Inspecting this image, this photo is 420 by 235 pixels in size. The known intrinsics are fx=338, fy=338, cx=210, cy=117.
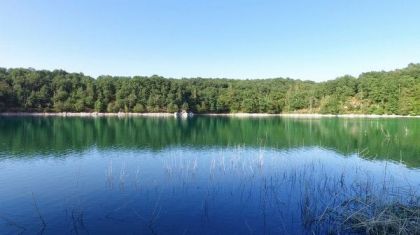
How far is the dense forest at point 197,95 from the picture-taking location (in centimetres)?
8531

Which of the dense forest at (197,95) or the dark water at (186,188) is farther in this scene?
the dense forest at (197,95)

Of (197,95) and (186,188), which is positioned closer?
(186,188)

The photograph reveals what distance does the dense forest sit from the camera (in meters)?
85.3

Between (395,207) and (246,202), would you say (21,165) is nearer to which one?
(246,202)

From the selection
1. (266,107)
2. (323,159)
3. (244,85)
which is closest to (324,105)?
(266,107)

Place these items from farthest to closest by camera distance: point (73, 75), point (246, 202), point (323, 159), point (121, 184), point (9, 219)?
1. point (73, 75)
2. point (323, 159)
3. point (121, 184)
4. point (246, 202)
5. point (9, 219)

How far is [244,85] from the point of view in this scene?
114 metres

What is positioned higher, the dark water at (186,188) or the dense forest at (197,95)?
the dense forest at (197,95)

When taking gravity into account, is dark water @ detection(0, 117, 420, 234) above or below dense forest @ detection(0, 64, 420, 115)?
below

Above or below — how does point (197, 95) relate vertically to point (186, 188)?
above

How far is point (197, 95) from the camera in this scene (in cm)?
10362

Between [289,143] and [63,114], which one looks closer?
[289,143]

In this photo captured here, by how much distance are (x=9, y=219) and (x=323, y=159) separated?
793 inches

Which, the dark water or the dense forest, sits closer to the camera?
the dark water
